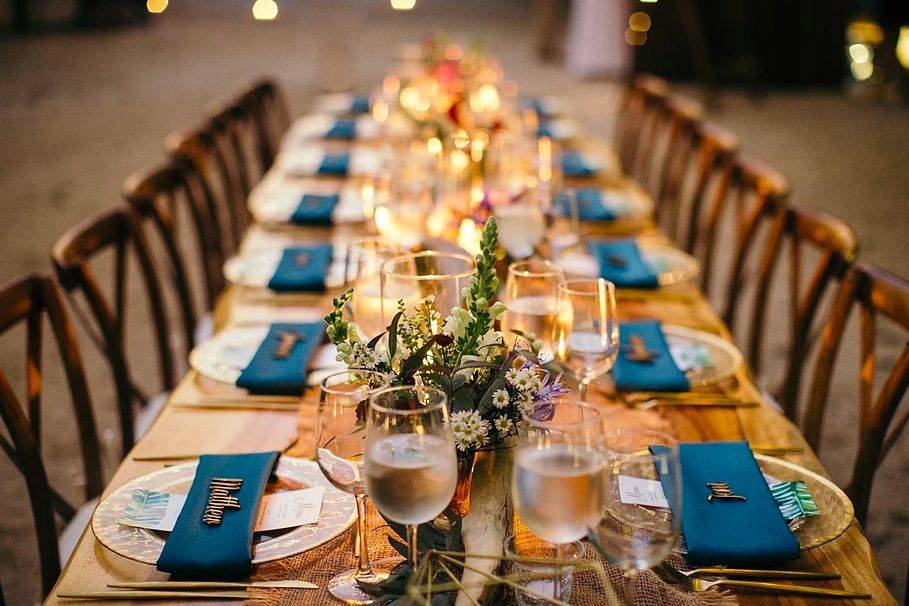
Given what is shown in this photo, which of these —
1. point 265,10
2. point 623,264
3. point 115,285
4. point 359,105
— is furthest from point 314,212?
point 265,10

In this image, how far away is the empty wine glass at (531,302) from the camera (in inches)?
60.0

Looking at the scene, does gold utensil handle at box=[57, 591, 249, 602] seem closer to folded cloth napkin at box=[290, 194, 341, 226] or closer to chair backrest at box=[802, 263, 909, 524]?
chair backrest at box=[802, 263, 909, 524]

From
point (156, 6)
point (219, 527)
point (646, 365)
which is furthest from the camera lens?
point (156, 6)

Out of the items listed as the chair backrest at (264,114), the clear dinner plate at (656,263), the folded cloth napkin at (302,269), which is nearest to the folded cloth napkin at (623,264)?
the clear dinner plate at (656,263)

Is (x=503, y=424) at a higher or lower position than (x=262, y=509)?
higher

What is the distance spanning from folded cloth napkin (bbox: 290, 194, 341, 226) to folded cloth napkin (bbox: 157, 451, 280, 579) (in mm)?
1539

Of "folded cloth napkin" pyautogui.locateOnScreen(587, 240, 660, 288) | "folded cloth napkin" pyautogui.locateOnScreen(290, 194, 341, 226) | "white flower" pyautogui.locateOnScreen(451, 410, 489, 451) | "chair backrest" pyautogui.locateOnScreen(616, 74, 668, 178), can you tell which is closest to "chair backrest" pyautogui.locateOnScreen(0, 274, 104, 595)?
"white flower" pyautogui.locateOnScreen(451, 410, 489, 451)

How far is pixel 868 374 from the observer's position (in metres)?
1.98

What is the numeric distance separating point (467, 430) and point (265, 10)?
17.9m

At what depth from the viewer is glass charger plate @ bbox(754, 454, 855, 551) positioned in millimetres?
1307

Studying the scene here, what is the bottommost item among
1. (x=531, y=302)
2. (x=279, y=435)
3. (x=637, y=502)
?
(x=279, y=435)

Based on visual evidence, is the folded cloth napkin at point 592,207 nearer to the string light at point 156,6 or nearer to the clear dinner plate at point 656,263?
the clear dinner plate at point 656,263

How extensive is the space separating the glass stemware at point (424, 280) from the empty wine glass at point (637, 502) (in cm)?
34

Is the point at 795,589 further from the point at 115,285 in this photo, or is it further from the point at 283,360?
the point at 115,285
